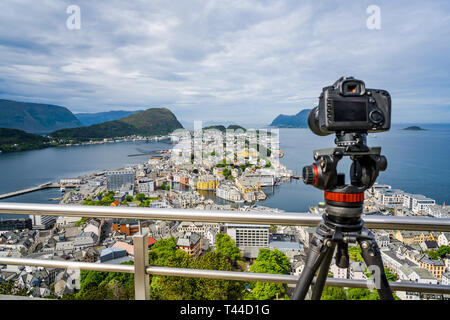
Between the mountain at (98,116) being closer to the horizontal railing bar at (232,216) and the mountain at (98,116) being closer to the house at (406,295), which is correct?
the horizontal railing bar at (232,216)

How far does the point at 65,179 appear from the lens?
16453mm

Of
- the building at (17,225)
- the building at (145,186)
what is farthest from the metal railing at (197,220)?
the building at (145,186)

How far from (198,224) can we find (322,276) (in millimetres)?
3153

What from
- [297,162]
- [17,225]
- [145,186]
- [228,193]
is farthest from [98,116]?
[297,162]

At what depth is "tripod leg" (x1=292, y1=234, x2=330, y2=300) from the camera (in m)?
0.70

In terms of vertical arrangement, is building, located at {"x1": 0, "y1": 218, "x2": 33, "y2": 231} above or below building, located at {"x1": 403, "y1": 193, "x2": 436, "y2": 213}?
below

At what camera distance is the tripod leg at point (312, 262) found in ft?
2.29

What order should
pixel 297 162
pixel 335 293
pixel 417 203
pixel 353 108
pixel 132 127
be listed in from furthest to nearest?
pixel 132 127, pixel 297 162, pixel 417 203, pixel 335 293, pixel 353 108

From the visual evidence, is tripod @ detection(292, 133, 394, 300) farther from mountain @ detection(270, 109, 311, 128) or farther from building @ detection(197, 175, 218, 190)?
building @ detection(197, 175, 218, 190)

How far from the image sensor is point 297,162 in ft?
50.6

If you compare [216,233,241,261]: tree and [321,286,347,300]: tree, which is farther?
[216,233,241,261]: tree

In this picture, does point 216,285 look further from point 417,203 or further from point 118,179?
point 118,179

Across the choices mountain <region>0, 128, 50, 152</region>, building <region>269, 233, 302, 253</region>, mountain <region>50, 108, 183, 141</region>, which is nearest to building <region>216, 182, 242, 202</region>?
mountain <region>50, 108, 183, 141</region>
